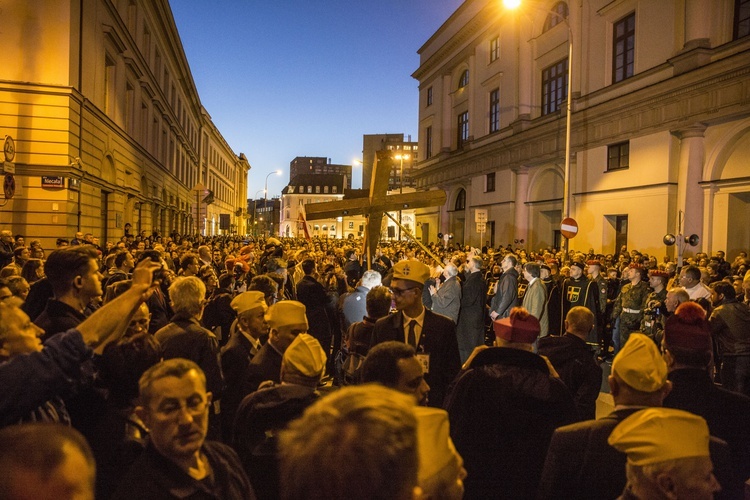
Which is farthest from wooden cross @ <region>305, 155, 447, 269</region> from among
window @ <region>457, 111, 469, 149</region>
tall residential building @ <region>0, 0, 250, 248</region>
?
window @ <region>457, 111, 469, 149</region>

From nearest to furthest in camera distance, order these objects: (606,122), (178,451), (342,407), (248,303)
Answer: (342,407) → (178,451) → (248,303) → (606,122)

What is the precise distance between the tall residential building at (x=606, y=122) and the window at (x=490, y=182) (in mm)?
179

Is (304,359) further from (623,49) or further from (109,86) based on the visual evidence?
(109,86)

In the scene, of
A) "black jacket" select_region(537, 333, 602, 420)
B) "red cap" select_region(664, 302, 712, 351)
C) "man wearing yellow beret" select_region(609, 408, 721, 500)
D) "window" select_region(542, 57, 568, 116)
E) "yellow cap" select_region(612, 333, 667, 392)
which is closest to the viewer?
"man wearing yellow beret" select_region(609, 408, 721, 500)

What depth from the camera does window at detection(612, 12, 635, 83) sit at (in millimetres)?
22047

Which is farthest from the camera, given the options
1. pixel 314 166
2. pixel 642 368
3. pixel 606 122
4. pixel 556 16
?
pixel 314 166

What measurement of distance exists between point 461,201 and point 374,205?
1279 inches

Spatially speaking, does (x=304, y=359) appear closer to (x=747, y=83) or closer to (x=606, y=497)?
(x=606, y=497)

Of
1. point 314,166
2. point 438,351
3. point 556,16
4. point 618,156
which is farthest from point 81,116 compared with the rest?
point 314,166

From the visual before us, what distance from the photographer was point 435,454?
5.35 ft

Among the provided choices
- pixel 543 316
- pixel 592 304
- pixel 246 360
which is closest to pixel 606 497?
pixel 246 360

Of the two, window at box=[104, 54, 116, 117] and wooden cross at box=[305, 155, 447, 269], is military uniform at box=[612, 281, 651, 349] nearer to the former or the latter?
wooden cross at box=[305, 155, 447, 269]

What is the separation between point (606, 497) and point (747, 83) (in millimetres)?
17780

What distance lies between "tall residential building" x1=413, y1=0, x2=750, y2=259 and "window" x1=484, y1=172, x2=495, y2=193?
0.18 m
